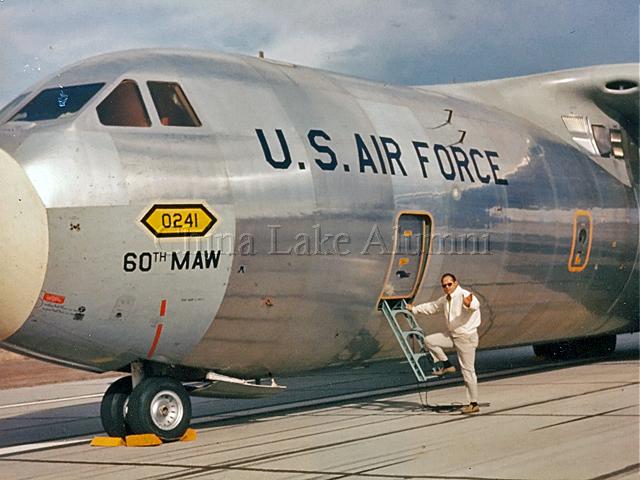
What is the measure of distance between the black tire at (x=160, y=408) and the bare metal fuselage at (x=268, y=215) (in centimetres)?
27

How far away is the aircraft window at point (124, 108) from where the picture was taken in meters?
9.80

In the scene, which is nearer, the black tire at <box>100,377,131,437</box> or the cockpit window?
the cockpit window

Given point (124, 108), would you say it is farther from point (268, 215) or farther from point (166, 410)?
point (166, 410)

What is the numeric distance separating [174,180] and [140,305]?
4.00 feet

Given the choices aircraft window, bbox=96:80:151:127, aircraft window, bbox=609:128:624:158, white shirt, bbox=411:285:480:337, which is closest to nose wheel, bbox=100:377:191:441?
aircraft window, bbox=96:80:151:127

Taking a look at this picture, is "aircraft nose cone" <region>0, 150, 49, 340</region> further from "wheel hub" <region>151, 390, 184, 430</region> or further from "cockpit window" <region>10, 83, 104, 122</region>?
"wheel hub" <region>151, 390, 184, 430</region>

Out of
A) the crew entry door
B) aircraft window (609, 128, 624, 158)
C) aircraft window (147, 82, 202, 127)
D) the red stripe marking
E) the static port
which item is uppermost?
the static port

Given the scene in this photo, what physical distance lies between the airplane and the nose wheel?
0.02 m

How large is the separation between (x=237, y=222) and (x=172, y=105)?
4.51 ft

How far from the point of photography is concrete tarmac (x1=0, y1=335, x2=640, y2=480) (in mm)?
8141

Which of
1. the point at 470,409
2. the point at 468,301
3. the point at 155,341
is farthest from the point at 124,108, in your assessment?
the point at 470,409

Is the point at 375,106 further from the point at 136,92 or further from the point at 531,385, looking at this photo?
the point at 531,385

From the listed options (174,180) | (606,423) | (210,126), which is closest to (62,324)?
(174,180)

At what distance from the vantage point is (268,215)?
1028 centimetres
